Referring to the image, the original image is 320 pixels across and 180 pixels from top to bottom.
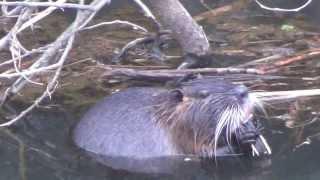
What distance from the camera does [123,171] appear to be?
13.6 feet

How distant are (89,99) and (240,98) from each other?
3.69 feet

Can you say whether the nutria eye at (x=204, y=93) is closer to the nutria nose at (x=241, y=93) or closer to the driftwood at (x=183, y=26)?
the nutria nose at (x=241, y=93)

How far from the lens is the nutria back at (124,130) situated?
14.0 ft

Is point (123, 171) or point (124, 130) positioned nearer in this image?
point (123, 171)

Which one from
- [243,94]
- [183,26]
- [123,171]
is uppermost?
[243,94]

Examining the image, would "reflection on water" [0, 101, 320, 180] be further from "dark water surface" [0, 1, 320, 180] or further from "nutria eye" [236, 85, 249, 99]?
"nutria eye" [236, 85, 249, 99]

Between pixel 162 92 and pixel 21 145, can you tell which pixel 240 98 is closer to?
pixel 162 92

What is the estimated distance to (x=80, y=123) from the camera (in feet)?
14.5

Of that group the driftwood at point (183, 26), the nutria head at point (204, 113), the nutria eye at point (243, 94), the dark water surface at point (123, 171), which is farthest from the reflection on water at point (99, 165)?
the driftwood at point (183, 26)

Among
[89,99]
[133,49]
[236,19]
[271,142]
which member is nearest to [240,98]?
[271,142]

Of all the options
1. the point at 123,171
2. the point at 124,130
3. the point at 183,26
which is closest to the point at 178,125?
the point at 124,130

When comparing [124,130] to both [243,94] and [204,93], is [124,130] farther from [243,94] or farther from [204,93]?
[243,94]

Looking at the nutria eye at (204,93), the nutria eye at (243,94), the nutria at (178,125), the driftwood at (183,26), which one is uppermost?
the nutria eye at (204,93)

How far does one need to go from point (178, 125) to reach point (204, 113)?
0.15m
